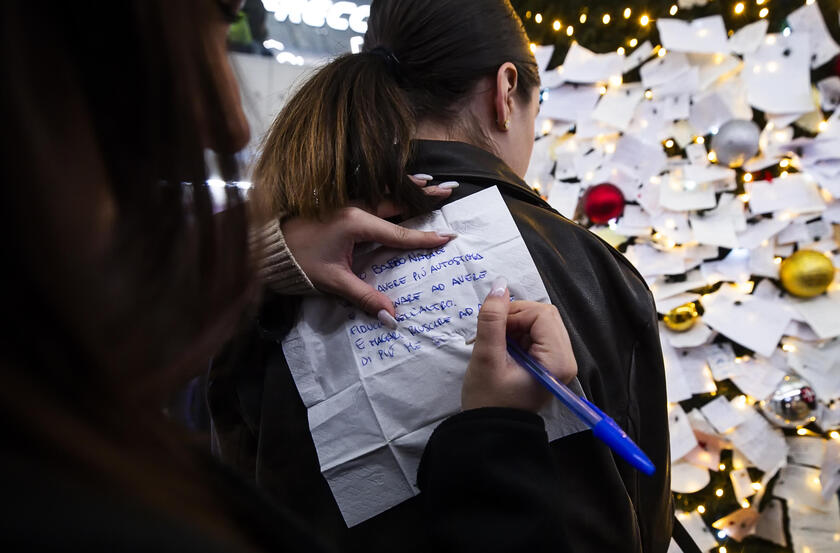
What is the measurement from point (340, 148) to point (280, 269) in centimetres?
17

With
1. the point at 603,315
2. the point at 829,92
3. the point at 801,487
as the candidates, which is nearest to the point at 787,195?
the point at 829,92

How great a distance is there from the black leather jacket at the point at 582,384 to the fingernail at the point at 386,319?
0.15 meters

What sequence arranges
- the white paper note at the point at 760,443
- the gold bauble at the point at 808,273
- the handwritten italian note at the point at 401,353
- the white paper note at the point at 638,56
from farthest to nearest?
the white paper note at the point at 638,56 → the white paper note at the point at 760,443 → the gold bauble at the point at 808,273 → the handwritten italian note at the point at 401,353

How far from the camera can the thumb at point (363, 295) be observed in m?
0.61

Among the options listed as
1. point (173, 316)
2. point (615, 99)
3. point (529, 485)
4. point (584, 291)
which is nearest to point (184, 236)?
point (173, 316)

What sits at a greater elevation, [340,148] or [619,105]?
[340,148]

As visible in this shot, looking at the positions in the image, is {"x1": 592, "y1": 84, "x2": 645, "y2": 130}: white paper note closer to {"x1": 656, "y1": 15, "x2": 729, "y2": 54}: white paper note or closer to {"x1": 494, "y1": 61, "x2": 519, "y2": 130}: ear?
{"x1": 656, "y1": 15, "x2": 729, "y2": 54}: white paper note

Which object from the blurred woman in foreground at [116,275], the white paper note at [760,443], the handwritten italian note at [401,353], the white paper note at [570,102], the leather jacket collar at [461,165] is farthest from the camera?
the white paper note at [570,102]

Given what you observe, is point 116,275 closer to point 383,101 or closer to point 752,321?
point 383,101

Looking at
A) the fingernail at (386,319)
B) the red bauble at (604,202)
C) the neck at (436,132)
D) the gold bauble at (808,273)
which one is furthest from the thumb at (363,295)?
the gold bauble at (808,273)

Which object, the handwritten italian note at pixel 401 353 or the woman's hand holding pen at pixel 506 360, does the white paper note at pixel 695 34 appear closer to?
the handwritten italian note at pixel 401 353

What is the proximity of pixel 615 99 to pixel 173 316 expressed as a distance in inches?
62.8

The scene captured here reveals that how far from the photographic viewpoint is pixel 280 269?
651mm

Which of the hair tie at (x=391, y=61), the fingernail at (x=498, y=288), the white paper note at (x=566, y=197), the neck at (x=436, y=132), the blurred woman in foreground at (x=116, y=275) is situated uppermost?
the blurred woman in foreground at (x=116, y=275)
